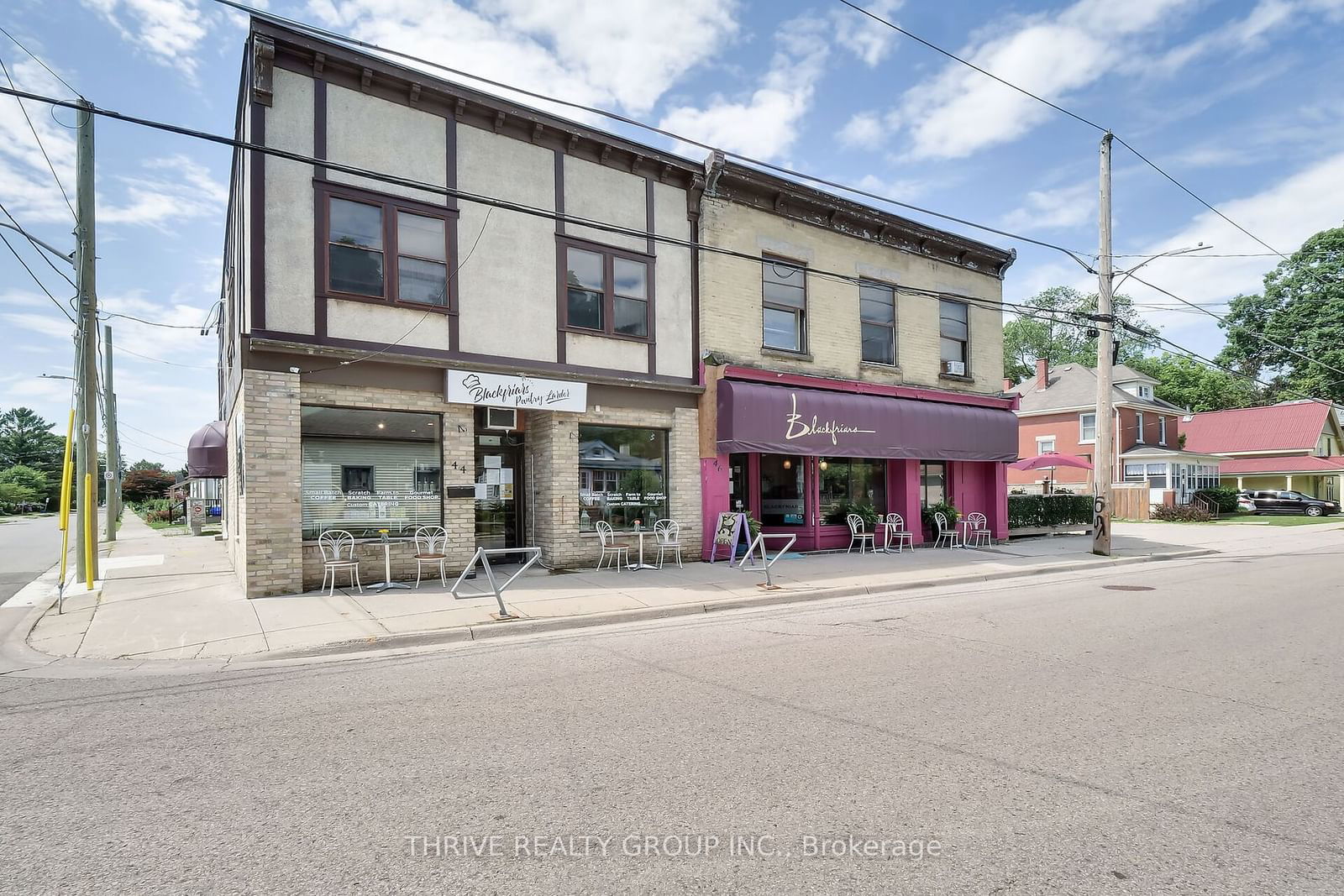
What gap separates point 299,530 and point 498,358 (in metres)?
4.06

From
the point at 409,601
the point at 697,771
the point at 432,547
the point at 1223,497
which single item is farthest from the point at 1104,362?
the point at 1223,497

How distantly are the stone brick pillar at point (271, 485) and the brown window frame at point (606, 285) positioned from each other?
4.61 meters

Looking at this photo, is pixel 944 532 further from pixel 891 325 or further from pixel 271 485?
pixel 271 485

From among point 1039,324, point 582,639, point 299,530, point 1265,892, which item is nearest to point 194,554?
point 299,530

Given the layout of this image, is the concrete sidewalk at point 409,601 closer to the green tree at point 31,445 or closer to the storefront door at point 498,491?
the storefront door at point 498,491

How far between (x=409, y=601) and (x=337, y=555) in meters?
1.65

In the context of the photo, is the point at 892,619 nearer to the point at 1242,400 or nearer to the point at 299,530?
the point at 299,530

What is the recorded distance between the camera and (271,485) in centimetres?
1015

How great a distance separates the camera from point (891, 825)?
3342mm

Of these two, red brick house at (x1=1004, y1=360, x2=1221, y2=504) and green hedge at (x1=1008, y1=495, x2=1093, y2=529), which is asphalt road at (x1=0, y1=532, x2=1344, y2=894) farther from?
red brick house at (x1=1004, y1=360, x2=1221, y2=504)

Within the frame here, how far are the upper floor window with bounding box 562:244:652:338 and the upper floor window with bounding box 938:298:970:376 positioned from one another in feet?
27.9

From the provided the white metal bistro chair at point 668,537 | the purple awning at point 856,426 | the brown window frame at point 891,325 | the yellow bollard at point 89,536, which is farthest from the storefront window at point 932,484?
the yellow bollard at point 89,536

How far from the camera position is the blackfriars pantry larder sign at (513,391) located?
11594 millimetres

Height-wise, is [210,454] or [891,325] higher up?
[891,325]
